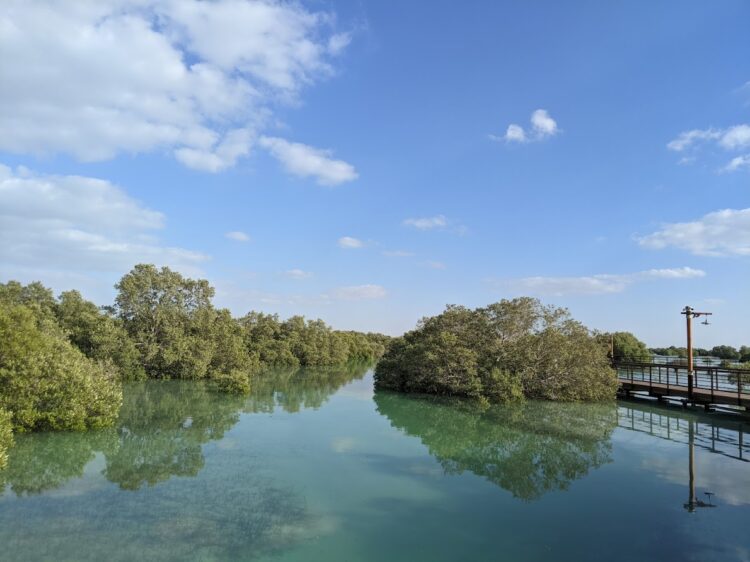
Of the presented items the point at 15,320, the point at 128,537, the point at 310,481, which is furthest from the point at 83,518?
the point at 15,320

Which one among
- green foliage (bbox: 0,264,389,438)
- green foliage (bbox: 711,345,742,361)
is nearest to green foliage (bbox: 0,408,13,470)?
green foliage (bbox: 0,264,389,438)

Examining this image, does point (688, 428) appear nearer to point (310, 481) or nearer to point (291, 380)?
point (310, 481)

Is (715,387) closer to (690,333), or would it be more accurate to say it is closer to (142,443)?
(690,333)

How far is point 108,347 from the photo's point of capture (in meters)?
32.3

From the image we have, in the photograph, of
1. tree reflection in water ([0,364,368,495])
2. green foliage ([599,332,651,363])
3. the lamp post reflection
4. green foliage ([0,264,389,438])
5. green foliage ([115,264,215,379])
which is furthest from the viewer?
green foliage ([599,332,651,363])

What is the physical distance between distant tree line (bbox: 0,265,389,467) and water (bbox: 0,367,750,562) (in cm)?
108

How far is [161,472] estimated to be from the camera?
36.9 feet

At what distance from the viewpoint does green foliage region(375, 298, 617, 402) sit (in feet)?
81.0

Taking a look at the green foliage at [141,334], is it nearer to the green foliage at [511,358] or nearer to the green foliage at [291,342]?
the green foliage at [291,342]

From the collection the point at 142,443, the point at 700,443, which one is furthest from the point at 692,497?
the point at 142,443

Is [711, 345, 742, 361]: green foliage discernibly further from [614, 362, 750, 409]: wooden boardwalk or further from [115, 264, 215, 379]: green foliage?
[115, 264, 215, 379]: green foliage

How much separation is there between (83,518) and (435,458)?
329 inches

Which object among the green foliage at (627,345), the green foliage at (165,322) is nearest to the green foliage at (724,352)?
the green foliage at (627,345)

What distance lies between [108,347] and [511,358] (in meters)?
26.5
